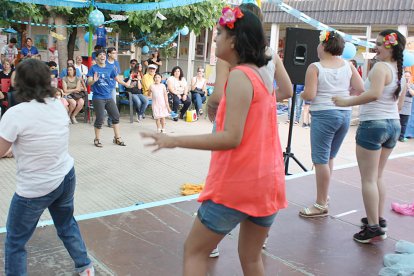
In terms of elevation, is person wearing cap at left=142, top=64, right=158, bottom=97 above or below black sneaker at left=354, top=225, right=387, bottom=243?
above

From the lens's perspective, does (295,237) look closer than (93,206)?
Yes

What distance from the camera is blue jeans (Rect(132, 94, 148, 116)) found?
10.8 m

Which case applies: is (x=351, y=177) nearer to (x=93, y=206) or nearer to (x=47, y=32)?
(x=93, y=206)

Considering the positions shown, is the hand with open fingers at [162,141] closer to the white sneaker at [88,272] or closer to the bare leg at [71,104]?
the white sneaker at [88,272]

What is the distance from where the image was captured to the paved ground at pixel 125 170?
5.17m

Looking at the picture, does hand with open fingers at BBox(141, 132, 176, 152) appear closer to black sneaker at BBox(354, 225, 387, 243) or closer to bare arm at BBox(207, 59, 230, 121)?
bare arm at BBox(207, 59, 230, 121)

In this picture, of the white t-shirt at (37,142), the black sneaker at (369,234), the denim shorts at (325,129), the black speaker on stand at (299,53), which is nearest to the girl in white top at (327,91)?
the denim shorts at (325,129)

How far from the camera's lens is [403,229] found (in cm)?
440

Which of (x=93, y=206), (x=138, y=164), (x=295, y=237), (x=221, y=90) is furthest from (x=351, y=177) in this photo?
(x=221, y=90)

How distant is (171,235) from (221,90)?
1586 millimetres

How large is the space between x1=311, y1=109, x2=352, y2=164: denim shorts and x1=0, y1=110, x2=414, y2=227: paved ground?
6.18ft

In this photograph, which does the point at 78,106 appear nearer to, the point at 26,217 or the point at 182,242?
the point at 182,242

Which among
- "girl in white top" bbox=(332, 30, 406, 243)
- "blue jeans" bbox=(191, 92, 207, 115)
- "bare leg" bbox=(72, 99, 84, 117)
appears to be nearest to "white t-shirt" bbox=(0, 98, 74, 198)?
"girl in white top" bbox=(332, 30, 406, 243)

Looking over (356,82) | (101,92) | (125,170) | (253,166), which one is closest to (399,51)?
(356,82)
